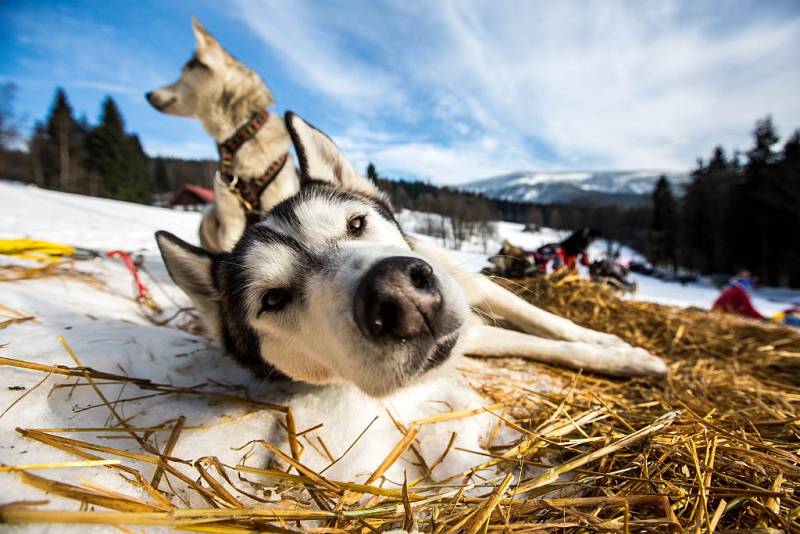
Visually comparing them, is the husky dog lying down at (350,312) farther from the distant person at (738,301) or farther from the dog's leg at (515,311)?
the distant person at (738,301)

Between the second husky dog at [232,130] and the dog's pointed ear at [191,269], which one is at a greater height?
the second husky dog at [232,130]

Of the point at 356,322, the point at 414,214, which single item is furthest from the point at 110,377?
the point at 414,214

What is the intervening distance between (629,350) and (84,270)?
521 cm

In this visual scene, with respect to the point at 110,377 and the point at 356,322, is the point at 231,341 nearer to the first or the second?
the point at 110,377

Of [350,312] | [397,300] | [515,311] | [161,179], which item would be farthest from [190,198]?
[397,300]

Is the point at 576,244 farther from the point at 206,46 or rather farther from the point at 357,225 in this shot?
the point at 206,46

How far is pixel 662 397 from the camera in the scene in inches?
74.2

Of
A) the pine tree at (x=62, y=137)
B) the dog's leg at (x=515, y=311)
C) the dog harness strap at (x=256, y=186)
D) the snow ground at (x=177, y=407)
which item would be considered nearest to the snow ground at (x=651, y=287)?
the dog's leg at (x=515, y=311)

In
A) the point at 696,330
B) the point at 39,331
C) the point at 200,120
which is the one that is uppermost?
the point at 200,120

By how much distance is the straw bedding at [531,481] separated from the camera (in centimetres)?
90

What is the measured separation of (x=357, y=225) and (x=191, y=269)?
1.14 m

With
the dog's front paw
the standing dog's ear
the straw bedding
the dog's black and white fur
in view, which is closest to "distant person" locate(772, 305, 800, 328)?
the dog's front paw

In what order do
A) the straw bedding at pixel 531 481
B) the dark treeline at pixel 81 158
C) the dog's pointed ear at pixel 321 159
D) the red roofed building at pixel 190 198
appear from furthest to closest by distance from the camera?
the red roofed building at pixel 190 198 < the dark treeline at pixel 81 158 < the dog's pointed ear at pixel 321 159 < the straw bedding at pixel 531 481

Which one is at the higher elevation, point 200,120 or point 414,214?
point 200,120
